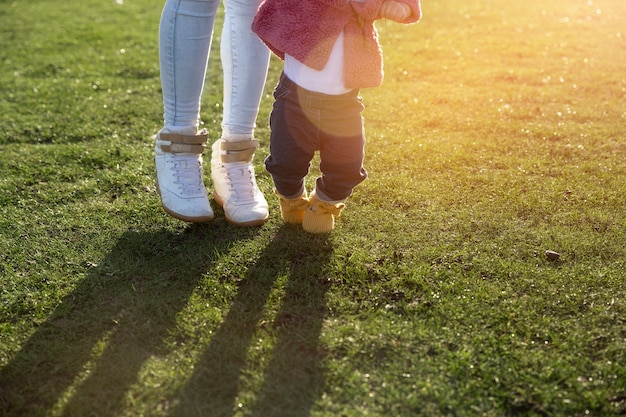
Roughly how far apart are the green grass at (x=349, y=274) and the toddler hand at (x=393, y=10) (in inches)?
7.2

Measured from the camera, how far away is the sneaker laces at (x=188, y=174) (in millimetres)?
Answer: 2498

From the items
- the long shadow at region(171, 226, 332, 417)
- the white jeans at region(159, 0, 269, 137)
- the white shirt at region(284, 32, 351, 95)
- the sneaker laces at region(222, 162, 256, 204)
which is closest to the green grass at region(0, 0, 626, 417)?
the long shadow at region(171, 226, 332, 417)

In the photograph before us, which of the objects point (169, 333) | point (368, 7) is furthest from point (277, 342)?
point (368, 7)

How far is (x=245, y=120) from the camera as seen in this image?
2.56 metres

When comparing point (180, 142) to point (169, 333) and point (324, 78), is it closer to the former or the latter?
point (324, 78)

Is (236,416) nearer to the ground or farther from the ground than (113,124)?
farther from the ground

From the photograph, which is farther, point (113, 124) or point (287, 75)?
point (113, 124)

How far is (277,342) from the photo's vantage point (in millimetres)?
1899

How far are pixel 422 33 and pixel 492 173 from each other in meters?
2.69

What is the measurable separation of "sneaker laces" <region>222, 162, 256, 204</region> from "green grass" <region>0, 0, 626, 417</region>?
0.36 feet

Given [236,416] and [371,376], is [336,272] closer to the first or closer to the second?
[371,376]

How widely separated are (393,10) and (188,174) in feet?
2.80

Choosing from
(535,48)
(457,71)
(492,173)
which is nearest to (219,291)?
(492,173)

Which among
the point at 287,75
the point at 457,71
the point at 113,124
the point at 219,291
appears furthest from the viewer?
the point at 457,71
